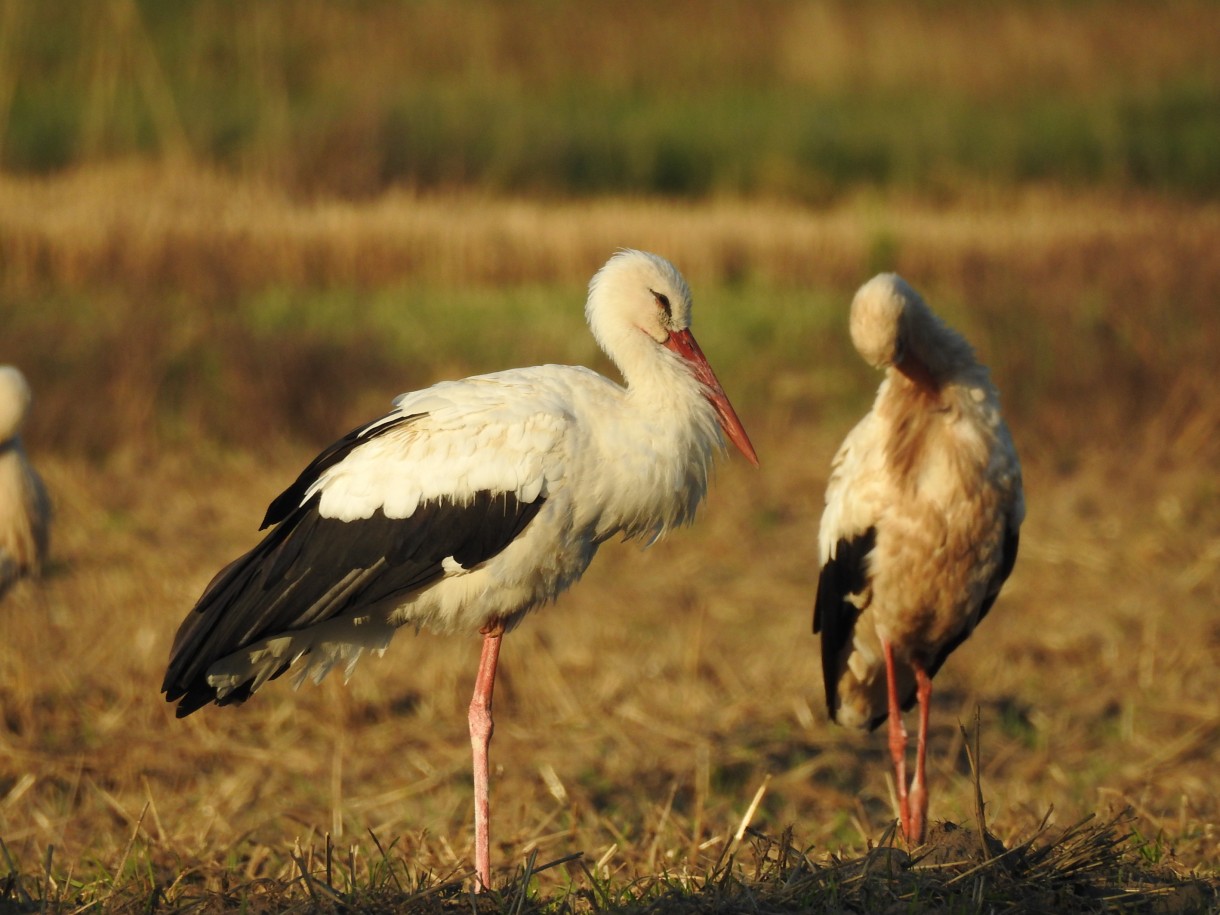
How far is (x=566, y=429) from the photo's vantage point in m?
3.55

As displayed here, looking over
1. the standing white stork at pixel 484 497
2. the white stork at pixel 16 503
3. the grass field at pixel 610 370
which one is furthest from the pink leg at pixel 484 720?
the white stork at pixel 16 503

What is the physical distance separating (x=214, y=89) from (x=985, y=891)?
1330 cm

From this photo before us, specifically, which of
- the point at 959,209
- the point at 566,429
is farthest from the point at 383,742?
the point at 959,209

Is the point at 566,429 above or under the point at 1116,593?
above

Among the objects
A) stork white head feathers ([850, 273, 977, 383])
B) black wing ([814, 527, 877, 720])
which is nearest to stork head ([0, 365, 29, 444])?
black wing ([814, 527, 877, 720])

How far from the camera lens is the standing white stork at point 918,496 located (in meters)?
4.11

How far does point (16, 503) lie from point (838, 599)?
2.59 metres

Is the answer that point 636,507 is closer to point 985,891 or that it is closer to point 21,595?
point 985,891

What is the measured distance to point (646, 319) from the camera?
12.3ft

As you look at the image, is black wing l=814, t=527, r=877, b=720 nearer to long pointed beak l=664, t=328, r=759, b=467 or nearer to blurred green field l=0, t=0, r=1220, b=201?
long pointed beak l=664, t=328, r=759, b=467

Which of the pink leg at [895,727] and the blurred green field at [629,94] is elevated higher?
the blurred green field at [629,94]

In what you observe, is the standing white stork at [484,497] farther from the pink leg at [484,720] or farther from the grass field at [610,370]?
the grass field at [610,370]

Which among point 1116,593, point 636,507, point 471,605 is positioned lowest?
point 1116,593

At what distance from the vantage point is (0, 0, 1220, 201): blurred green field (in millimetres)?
13578
